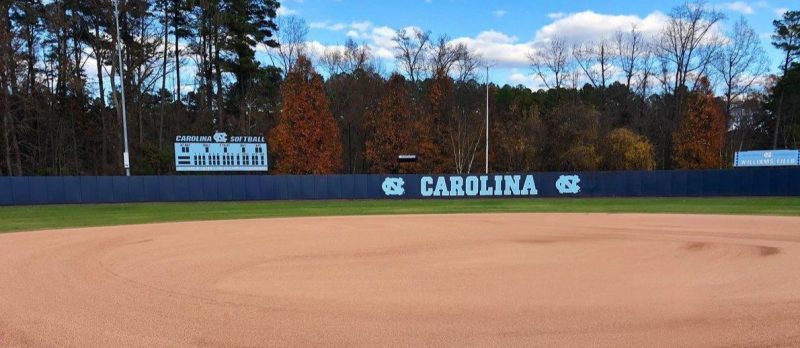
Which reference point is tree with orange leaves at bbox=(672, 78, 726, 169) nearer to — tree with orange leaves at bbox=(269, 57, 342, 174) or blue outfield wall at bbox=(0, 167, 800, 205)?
blue outfield wall at bbox=(0, 167, 800, 205)

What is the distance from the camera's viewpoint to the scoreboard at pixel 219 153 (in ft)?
111

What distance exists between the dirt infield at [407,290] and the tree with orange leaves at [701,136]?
37457 mm

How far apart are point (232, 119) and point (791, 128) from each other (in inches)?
2488

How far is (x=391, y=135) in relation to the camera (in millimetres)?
49281

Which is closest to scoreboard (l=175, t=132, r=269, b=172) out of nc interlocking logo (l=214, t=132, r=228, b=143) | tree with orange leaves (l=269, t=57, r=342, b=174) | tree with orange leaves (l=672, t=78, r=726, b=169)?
nc interlocking logo (l=214, t=132, r=228, b=143)

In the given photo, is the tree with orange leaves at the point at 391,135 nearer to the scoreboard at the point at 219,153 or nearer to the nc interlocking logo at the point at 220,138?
the scoreboard at the point at 219,153

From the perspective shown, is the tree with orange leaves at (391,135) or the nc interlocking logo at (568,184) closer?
the nc interlocking logo at (568,184)

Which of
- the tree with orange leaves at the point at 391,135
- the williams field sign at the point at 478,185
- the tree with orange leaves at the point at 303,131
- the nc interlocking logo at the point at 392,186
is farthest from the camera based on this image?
the tree with orange leaves at the point at 391,135

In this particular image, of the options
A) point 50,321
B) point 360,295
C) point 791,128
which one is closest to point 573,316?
point 360,295

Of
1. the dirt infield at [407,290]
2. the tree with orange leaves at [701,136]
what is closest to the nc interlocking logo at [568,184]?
the tree with orange leaves at [701,136]

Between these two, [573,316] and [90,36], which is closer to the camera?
[573,316]

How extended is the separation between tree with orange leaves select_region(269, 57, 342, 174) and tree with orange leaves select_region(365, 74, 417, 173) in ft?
16.6

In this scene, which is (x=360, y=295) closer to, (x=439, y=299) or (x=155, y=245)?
(x=439, y=299)

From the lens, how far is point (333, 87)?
58.0 metres
